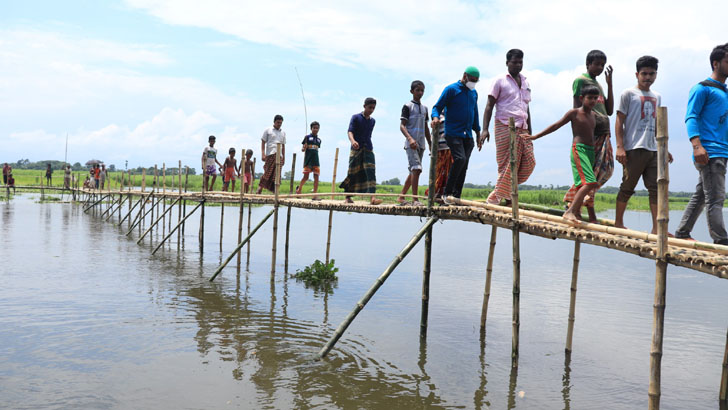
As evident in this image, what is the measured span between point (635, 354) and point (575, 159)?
12.2 feet

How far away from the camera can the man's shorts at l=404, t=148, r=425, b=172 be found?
27.3ft

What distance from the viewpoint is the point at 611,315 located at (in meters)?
10.2

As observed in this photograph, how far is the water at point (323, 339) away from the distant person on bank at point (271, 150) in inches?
83.3

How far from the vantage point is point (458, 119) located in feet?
23.2

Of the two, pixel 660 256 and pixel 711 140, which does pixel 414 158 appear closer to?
pixel 711 140

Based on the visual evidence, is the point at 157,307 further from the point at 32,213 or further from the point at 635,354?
the point at 32,213

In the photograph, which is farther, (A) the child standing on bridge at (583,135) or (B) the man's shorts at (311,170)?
(B) the man's shorts at (311,170)

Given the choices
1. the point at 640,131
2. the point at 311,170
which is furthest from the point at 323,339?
the point at 640,131

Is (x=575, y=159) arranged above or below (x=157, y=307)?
above

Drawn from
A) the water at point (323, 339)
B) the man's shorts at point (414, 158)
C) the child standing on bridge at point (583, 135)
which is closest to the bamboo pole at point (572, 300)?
the water at point (323, 339)

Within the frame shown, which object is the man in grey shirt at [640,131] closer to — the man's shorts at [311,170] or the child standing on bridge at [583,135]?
the child standing on bridge at [583,135]

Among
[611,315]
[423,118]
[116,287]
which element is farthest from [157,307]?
[611,315]

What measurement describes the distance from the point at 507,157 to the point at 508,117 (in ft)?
1.50

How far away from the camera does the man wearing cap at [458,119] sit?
278 inches
